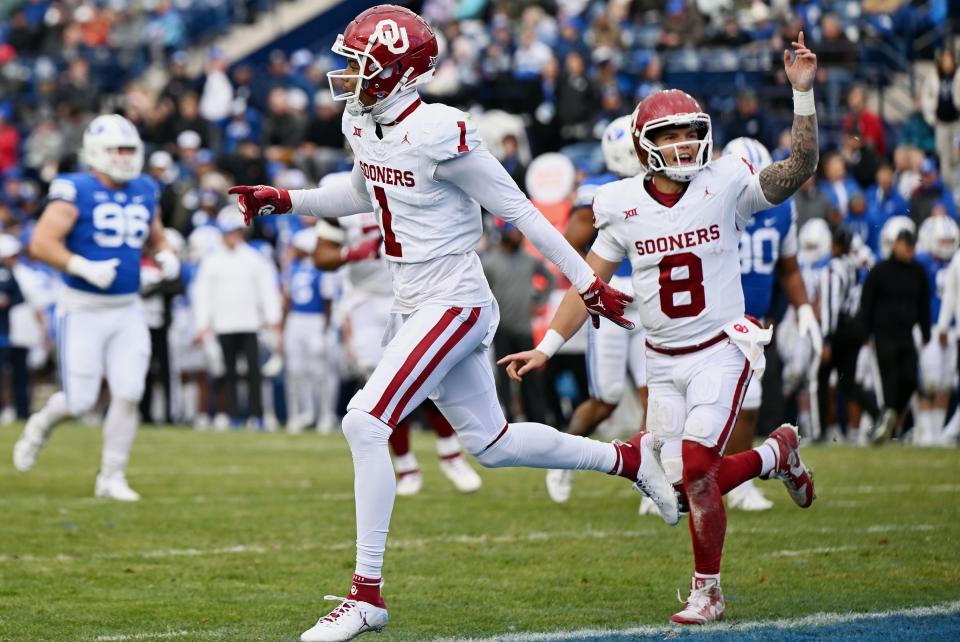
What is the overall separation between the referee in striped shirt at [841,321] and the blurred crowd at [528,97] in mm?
461

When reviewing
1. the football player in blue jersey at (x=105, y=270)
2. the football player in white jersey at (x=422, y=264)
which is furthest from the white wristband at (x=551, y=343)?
the football player in blue jersey at (x=105, y=270)

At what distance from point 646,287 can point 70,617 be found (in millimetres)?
2339

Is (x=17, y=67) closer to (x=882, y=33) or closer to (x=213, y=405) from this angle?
(x=213, y=405)

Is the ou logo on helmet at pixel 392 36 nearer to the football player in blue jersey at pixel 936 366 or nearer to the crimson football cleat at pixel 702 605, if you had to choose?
the crimson football cleat at pixel 702 605

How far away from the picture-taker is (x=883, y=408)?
43.5ft

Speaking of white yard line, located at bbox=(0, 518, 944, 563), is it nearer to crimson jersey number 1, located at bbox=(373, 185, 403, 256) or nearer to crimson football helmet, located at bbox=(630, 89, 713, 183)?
crimson jersey number 1, located at bbox=(373, 185, 403, 256)

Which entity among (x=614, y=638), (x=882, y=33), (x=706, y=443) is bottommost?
(x=614, y=638)

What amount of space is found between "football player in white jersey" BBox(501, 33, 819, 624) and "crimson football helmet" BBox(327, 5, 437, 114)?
882mm

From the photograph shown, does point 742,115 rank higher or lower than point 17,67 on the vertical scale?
lower

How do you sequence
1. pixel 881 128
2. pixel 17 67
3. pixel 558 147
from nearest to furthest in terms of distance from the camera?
1. pixel 881 128
2. pixel 558 147
3. pixel 17 67

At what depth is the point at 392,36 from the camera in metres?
5.25

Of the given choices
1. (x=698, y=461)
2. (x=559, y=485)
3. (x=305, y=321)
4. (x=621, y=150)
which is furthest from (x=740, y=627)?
(x=305, y=321)

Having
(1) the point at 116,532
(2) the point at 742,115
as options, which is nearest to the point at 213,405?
(2) the point at 742,115

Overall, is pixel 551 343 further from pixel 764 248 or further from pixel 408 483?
pixel 408 483
